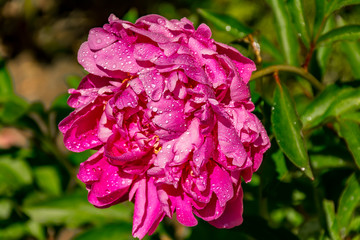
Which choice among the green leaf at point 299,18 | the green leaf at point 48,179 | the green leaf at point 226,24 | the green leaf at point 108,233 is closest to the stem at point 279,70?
the green leaf at point 299,18

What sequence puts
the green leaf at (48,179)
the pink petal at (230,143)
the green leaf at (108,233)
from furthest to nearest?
1. the green leaf at (48,179)
2. the green leaf at (108,233)
3. the pink petal at (230,143)

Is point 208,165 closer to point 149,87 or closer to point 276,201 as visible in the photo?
point 149,87

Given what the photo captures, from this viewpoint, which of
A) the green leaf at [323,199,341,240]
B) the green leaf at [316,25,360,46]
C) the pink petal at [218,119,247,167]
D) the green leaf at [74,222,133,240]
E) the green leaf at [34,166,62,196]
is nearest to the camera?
the pink petal at [218,119,247,167]

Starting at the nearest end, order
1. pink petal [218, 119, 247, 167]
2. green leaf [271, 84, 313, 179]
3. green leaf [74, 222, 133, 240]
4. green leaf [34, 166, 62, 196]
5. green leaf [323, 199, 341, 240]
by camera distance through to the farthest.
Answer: pink petal [218, 119, 247, 167]
green leaf [271, 84, 313, 179]
green leaf [323, 199, 341, 240]
green leaf [74, 222, 133, 240]
green leaf [34, 166, 62, 196]

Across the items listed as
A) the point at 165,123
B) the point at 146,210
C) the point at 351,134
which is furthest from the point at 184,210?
the point at 351,134

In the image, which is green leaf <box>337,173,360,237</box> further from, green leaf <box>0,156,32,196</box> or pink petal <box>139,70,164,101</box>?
green leaf <box>0,156,32,196</box>

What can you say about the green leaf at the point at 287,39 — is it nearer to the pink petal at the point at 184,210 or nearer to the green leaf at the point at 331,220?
the green leaf at the point at 331,220

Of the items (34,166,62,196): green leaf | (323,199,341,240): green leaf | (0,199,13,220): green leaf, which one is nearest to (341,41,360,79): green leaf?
(323,199,341,240): green leaf
